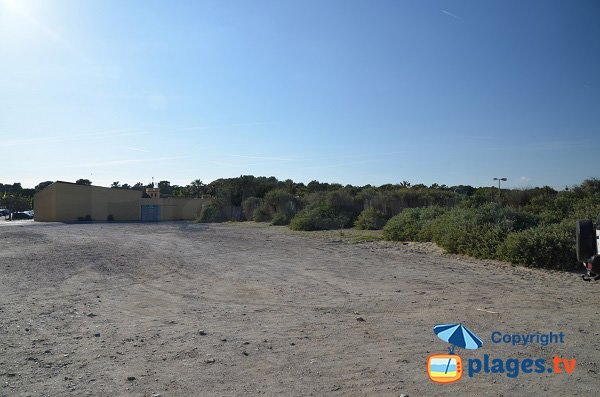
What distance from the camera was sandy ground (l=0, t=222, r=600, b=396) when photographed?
5.66 m

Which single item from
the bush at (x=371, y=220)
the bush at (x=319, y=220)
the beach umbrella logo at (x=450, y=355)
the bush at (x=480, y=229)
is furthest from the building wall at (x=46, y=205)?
the beach umbrella logo at (x=450, y=355)

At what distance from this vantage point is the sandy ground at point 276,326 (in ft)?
18.6

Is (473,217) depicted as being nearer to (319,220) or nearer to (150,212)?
(319,220)

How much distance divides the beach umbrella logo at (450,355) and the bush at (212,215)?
1987 inches

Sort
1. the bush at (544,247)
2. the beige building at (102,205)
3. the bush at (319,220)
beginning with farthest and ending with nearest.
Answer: the beige building at (102,205) < the bush at (319,220) < the bush at (544,247)

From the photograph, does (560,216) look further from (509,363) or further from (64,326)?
(64,326)

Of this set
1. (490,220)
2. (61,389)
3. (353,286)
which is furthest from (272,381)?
(490,220)

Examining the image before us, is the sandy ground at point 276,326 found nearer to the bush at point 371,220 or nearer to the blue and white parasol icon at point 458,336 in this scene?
the blue and white parasol icon at point 458,336

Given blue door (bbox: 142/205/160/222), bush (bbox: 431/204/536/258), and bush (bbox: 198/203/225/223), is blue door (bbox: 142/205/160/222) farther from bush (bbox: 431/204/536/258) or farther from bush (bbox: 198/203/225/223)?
bush (bbox: 431/204/536/258)

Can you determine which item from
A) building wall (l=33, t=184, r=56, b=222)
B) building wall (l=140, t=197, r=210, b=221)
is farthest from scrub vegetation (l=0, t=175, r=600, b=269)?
building wall (l=33, t=184, r=56, b=222)

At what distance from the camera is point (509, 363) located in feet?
20.3

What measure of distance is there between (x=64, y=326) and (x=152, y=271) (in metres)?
6.83

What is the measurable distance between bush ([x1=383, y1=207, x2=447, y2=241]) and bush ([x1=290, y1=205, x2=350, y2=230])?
10753 mm

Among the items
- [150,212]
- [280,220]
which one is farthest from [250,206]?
[150,212]
